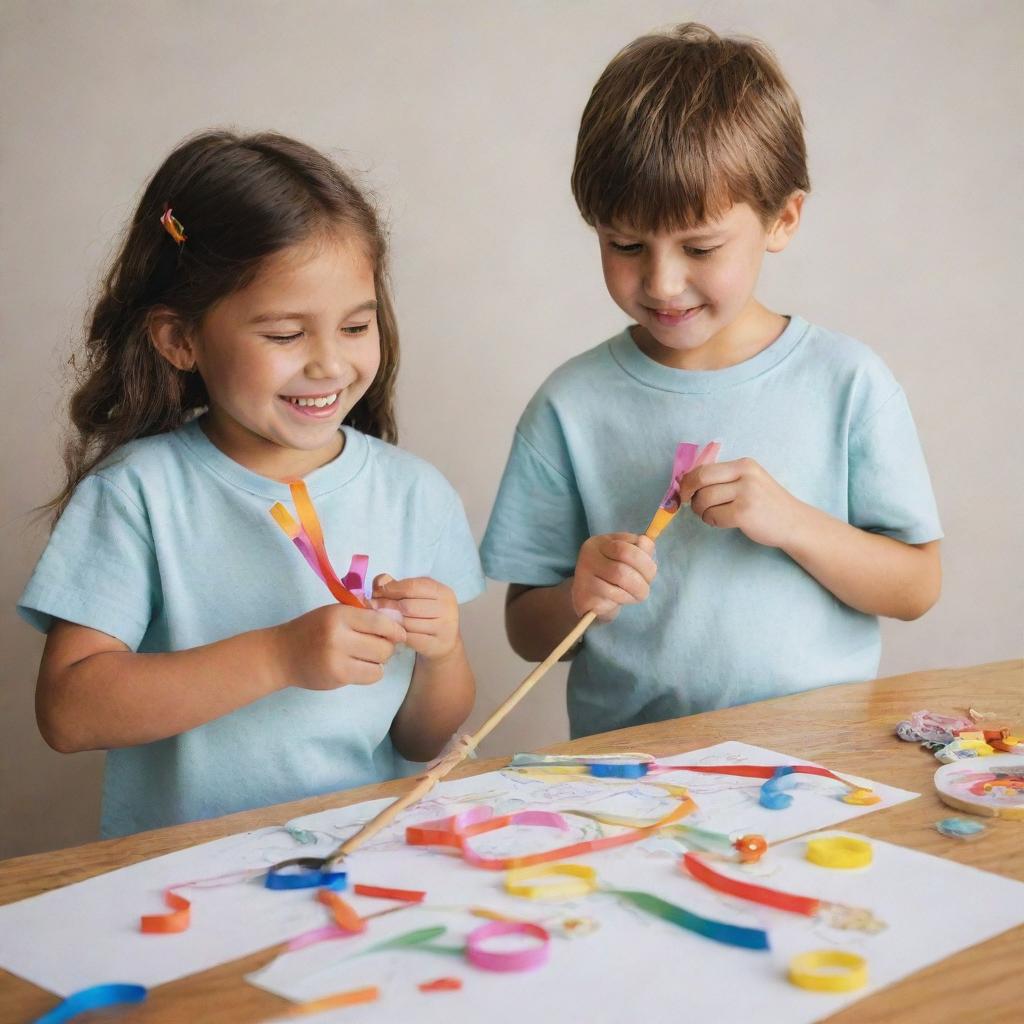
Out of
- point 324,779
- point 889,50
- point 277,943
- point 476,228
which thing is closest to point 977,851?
point 277,943

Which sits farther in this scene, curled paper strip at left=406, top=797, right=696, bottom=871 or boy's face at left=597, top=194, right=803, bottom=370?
boy's face at left=597, top=194, right=803, bottom=370

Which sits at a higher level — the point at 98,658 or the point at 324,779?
the point at 98,658

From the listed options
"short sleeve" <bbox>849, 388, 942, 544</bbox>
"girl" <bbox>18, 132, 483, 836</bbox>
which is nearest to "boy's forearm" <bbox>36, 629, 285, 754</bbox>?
"girl" <bbox>18, 132, 483, 836</bbox>

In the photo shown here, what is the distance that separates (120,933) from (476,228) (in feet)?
4.15

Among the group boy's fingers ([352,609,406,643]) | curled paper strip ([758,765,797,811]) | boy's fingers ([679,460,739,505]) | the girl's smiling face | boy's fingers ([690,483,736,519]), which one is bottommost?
curled paper strip ([758,765,797,811])

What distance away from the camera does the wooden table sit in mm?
581

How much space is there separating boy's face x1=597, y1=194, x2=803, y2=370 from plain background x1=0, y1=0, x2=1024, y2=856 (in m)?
0.60

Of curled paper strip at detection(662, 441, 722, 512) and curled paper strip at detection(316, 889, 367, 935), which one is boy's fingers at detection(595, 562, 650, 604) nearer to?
curled paper strip at detection(662, 441, 722, 512)

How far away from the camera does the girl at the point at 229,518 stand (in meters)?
1.01

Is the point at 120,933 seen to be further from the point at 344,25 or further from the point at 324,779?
the point at 344,25

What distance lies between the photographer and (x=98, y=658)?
3.32 feet

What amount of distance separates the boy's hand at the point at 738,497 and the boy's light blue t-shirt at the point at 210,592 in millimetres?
285

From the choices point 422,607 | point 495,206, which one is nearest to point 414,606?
point 422,607

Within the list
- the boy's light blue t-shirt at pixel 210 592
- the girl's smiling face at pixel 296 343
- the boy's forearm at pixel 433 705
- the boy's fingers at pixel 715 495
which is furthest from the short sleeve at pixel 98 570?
the boy's fingers at pixel 715 495
